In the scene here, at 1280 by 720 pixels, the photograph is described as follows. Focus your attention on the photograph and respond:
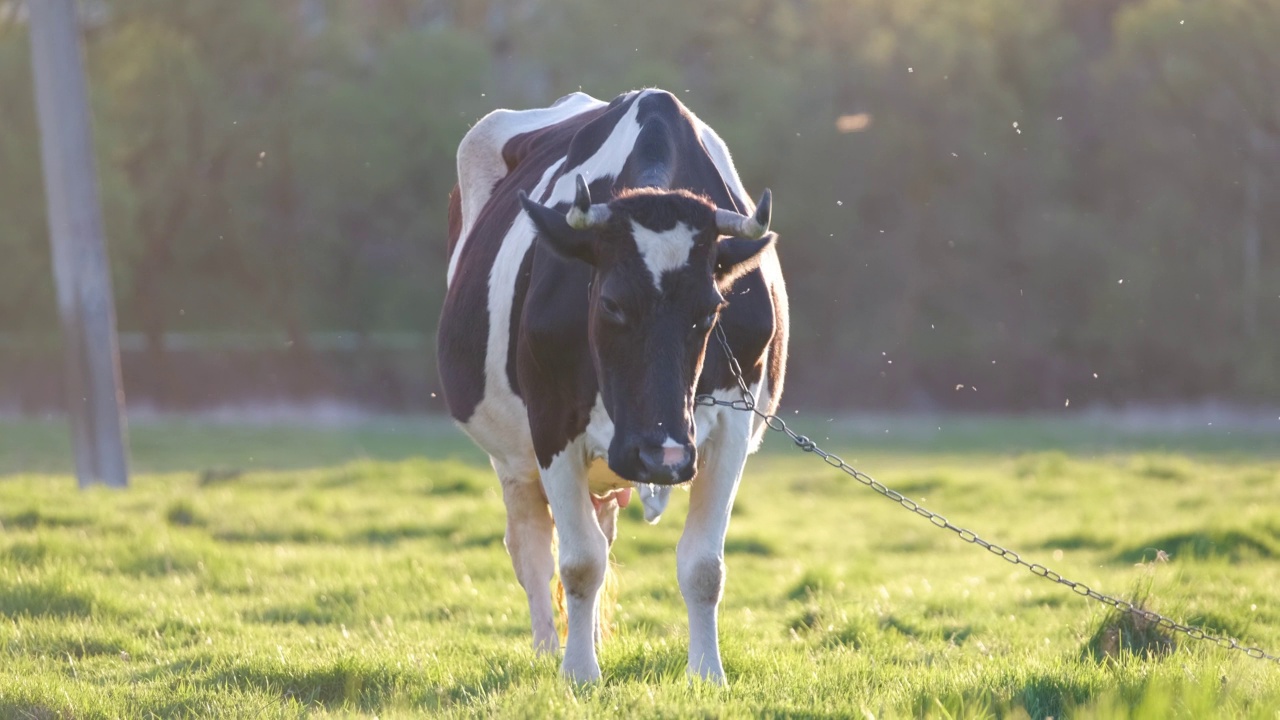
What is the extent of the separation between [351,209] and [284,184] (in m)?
1.59

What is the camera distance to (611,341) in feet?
14.8

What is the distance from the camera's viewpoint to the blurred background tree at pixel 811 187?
3188 centimetres

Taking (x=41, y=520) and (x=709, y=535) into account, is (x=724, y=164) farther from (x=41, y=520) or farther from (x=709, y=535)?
(x=41, y=520)

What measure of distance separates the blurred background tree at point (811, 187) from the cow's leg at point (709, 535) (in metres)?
26.6

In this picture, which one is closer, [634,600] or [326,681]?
[326,681]

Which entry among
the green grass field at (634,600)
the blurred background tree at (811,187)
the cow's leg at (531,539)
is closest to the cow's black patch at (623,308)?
the cow's leg at (531,539)

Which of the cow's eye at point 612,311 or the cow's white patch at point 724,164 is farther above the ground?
the cow's white patch at point 724,164

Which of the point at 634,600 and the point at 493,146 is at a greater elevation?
the point at 493,146

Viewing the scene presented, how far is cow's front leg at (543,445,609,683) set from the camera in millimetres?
5117

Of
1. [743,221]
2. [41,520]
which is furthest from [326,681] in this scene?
[41,520]

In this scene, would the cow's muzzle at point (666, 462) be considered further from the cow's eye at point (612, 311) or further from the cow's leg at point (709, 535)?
the cow's leg at point (709, 535)

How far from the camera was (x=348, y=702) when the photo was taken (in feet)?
15.0

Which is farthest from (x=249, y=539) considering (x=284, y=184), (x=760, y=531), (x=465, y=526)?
(x=284, y=184)

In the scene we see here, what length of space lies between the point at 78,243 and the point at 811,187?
22812mm
